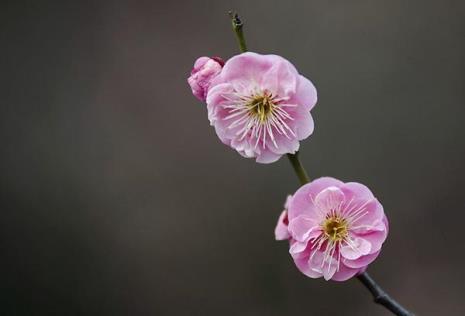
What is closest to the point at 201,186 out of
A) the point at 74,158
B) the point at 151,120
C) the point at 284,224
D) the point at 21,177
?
the point at 151,120

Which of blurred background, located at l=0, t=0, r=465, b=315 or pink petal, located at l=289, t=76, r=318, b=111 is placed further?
blurred background, located at l=0, t=0, r=465, b=315

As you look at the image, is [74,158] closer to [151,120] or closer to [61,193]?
[61,193]

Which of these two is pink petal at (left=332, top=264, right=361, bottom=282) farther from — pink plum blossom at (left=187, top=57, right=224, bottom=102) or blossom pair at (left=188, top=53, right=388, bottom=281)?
pink plum blossom at (left=187, top=57, right=224, bottom=102)

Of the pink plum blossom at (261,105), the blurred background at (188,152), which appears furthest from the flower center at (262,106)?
the blurred background at (188,152)

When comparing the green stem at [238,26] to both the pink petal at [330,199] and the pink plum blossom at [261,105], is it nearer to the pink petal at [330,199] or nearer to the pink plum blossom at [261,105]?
the pink plum blossom at [261,105]

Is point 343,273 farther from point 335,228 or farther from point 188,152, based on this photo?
point 188,152

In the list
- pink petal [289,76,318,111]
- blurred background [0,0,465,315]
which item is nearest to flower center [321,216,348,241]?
pink petal [289,76,318,111]

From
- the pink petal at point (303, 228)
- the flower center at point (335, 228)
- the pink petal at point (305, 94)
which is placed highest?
the pink petal at point (305, 94)
